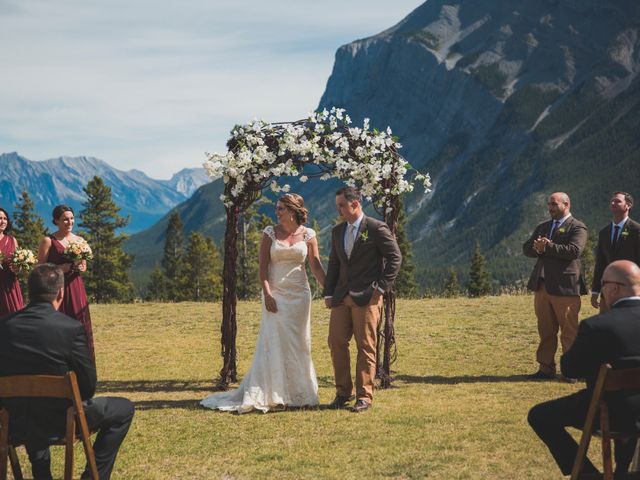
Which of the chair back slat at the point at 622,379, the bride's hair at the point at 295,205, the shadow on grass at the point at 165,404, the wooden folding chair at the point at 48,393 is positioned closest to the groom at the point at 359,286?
the bride's hair at the point at 295,205

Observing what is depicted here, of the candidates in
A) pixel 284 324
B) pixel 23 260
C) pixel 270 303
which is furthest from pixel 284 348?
pixel 23 260

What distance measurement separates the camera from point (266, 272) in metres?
11.0

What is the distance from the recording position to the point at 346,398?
35.0 feet

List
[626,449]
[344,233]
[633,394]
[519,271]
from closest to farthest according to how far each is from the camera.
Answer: [633,394] → [626,449] → [344,233] → [519,271]

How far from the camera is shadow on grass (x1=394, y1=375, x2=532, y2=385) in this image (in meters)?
12.6

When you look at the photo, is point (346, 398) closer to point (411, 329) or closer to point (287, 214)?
point (287, 214)

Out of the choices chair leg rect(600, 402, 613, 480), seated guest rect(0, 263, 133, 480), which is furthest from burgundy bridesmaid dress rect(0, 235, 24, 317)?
chair leg rect(600, 402, 613, 480)

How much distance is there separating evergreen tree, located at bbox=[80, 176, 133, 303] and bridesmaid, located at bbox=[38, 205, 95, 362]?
50370 millimetres

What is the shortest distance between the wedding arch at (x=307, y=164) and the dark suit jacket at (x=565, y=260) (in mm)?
2502

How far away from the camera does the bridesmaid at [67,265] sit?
11.2 m

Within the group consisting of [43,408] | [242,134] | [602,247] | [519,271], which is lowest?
[519,271]

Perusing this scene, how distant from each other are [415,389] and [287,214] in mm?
3719

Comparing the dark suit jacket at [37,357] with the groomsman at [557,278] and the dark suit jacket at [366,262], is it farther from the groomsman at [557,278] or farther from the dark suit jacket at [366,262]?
the groomsman at [557,278]

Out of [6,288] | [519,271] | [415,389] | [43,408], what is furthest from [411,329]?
[519,271]
